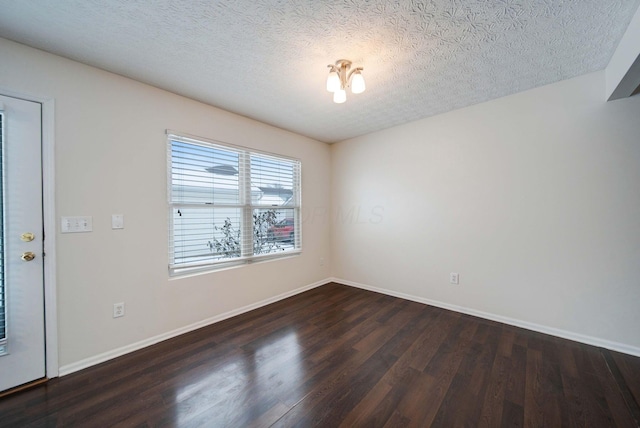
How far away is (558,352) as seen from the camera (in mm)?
2145

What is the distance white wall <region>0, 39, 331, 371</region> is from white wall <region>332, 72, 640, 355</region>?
2491 millimetres

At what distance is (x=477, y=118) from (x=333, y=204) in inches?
94.0

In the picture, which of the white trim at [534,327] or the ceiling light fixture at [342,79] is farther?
the white trim at [534,327]

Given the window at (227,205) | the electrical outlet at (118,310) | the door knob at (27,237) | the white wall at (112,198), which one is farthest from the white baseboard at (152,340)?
the door knob at (27,237)

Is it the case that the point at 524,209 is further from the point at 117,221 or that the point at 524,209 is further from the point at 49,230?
the point at 49,230

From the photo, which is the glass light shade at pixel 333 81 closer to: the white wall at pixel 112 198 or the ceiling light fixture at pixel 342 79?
the ceiling light fixture at pixel 342 79

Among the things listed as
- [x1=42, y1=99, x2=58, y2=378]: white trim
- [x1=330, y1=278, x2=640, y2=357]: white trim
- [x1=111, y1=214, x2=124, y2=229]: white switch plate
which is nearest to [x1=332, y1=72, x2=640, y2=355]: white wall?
[x1=330, y1=278, x2=640, y2=357]: white trim

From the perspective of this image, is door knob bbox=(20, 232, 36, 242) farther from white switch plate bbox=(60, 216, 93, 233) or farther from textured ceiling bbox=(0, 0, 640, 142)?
textured ceiling bbox=(0, 0, 640, 142)

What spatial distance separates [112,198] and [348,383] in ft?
8.10

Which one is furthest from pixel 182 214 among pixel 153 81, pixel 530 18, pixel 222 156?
pixel 530 18

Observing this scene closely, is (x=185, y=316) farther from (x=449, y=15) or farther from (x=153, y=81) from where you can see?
(x=449, y=15)

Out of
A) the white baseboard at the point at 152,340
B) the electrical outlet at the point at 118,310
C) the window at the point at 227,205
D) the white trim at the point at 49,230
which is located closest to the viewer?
the white trim at the point at 49,230

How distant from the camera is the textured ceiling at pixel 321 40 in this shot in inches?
58.6

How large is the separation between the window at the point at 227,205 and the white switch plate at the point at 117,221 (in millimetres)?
401
